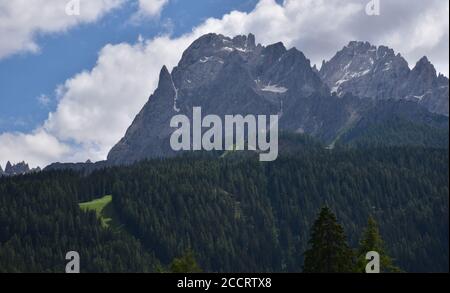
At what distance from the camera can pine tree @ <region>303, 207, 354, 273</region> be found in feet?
180

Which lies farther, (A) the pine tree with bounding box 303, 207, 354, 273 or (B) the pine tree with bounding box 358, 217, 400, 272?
(B) the pine tree with bounding box 358, 217, 400, 272

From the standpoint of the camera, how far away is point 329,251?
55000 mm

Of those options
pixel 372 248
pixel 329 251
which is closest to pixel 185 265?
pixel 329 251

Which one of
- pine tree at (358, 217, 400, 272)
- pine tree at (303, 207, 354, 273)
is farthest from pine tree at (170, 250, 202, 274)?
pine tree at (358, 217, 400, 272)

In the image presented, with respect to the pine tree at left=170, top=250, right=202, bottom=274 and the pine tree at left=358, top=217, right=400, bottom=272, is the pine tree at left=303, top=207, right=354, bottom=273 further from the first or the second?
the pine tree at left=170, top=250, right=202, bottom=274

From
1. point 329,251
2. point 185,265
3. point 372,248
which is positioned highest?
point 372,248

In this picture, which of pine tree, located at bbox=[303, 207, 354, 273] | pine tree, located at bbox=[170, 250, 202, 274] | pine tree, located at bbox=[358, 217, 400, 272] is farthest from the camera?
pine tree, located at bbox=[358, 217, 400, 272]

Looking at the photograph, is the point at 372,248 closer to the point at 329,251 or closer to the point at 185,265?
the point at 329,251

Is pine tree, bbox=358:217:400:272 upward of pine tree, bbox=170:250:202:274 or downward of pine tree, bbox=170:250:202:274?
upward
